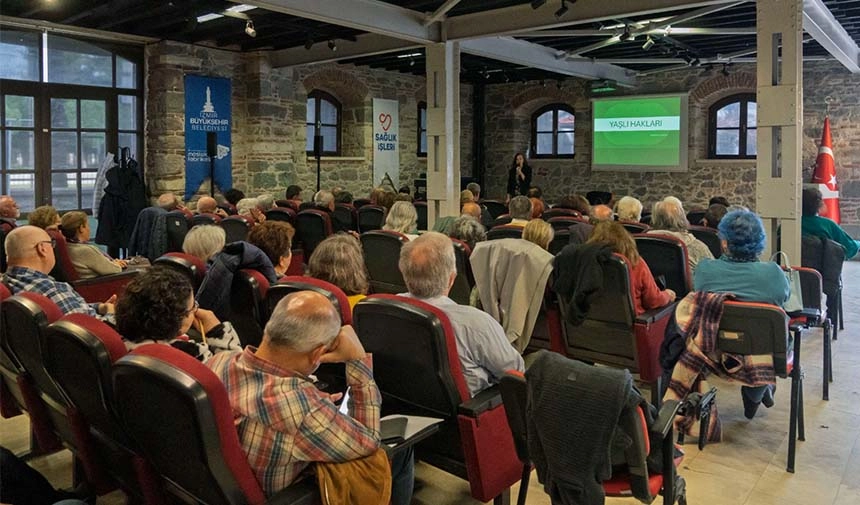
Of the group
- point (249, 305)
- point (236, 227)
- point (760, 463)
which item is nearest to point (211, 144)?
point (236, 227)

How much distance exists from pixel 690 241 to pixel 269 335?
12.1ft

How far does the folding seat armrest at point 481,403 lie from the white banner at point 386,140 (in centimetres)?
1010

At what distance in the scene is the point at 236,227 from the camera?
20.4ft

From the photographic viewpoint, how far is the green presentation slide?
1262 centimetres

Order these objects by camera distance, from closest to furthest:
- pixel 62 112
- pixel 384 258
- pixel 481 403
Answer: pixel 481 403, pixel 384 258, pixel 62 112

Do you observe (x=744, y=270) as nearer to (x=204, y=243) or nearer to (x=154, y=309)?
(x=154, y=309)

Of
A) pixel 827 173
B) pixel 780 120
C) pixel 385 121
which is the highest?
Result: pixel 385 121

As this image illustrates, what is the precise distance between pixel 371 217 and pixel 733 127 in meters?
7.95

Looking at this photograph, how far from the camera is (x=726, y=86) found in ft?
39.4

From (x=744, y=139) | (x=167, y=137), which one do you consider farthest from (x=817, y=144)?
(x=167, y=137)

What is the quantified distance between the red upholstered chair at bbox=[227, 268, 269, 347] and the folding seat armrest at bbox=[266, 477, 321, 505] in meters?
1.25

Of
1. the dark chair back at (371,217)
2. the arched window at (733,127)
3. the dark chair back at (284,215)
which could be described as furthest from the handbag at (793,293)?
the arched window at (733,127)

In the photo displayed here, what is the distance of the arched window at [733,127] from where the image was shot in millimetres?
12055

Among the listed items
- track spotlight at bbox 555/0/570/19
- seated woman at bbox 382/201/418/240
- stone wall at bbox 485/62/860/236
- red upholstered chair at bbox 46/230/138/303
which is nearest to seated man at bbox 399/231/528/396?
red upholstered chair at bbox 46/230/138/303
